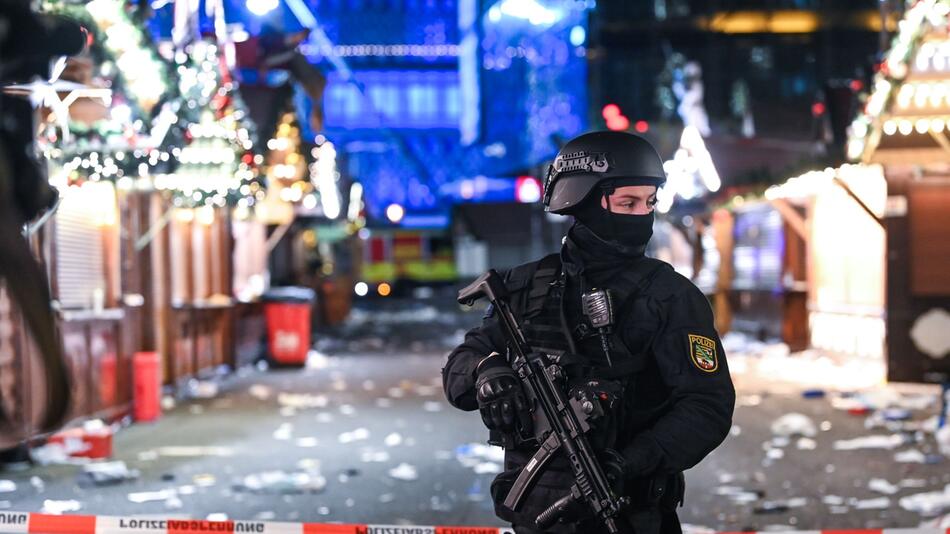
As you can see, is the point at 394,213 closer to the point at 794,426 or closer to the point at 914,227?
the point at 914,227

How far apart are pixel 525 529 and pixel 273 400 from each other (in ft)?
39.8

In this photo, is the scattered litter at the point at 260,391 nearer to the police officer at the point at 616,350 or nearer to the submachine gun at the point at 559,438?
the police officer at the point at 616,350

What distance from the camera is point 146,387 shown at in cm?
1323

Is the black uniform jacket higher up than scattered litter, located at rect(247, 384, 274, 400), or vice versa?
the black uniform jacket

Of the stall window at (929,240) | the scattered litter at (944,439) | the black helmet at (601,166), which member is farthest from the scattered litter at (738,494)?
the stall window at (929,240)

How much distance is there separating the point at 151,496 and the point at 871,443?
6639mm

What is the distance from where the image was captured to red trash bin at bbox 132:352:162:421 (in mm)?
13148

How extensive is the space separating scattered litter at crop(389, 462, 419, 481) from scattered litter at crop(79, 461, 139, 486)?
6.93 ft

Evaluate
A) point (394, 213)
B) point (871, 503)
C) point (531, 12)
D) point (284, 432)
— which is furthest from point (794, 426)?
point (394, 213)

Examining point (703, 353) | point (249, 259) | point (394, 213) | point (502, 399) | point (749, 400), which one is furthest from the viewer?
point (394, 213)

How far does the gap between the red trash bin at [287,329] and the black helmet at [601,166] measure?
1710cm

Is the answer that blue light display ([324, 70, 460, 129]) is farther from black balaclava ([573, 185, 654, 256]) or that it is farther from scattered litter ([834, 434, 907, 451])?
black balaclava ([573, 185, 654, 256])

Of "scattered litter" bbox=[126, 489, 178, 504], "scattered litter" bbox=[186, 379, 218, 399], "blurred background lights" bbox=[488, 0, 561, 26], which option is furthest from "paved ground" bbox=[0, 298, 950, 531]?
"blurred background lights" bbox=[488, 0, 561, 26]

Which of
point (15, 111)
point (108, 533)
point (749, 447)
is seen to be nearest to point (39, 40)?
point (15, 111)
